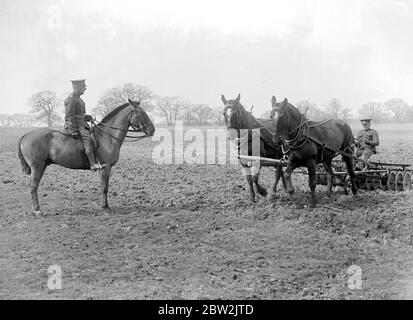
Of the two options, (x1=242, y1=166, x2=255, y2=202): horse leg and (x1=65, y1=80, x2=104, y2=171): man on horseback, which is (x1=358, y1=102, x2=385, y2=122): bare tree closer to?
(x1=242, y1=166, x2=255, y2=202): horse leg

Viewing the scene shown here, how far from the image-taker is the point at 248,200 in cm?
1150

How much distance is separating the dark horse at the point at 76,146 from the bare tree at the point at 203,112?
4773 centimetres

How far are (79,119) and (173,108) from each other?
55205 millimetres

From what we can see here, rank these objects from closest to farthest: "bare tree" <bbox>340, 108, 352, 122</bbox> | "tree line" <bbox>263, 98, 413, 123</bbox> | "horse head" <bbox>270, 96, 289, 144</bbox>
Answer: "horse head" <bbox>270, 96, 289, 144</bbox>
"tree line" <bbox>263, 98, 413, 123</bbox>
"bare tree" <bbox>340, 108, 352, 122</bbox>

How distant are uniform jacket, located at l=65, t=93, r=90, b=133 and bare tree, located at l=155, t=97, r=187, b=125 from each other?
52.7 meters

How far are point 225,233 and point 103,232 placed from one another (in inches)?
99.6

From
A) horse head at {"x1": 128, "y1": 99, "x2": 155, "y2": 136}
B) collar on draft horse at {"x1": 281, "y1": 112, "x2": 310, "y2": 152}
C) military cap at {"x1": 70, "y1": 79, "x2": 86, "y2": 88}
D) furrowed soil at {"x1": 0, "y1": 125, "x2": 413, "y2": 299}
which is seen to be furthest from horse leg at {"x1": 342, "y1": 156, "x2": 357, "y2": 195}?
military cap at {"x1": 70, "y1": 79, "x2": 86, "y2": 88}

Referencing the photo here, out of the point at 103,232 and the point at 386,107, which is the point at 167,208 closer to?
the point at 103,232

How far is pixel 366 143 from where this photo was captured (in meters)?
12.6

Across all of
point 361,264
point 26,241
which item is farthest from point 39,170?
point 361,264

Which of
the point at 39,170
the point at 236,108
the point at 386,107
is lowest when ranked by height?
the point at 39,170

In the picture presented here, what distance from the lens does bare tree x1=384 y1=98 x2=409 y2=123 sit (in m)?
55.8
